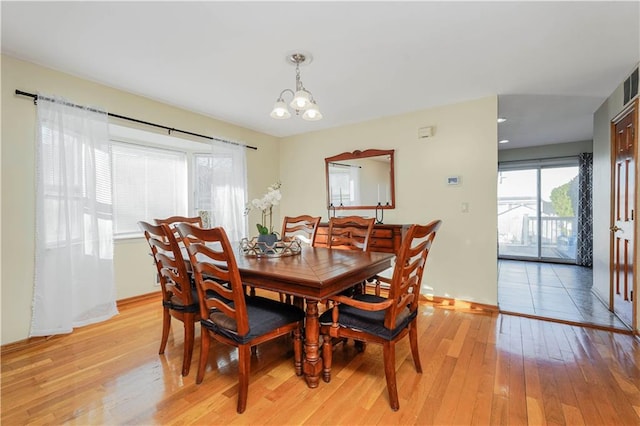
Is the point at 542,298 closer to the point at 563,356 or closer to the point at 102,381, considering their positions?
the point at 563,356

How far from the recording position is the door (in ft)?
8.58

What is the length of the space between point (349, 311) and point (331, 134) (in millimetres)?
3149

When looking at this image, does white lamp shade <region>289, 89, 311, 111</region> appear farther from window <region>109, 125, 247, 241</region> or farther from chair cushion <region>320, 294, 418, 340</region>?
window <region>109, 125, 247, 241</region>

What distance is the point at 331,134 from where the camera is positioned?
442 centimetres

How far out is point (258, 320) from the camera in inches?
Answer: 68.3

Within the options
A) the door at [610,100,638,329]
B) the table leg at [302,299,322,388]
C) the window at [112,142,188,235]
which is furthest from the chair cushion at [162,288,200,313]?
the door at [610,100,638,329]

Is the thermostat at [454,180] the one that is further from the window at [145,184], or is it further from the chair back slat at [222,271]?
the window at [145,184]

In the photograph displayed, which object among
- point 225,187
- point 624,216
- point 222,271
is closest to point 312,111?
point 222,271

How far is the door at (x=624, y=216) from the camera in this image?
262 cm

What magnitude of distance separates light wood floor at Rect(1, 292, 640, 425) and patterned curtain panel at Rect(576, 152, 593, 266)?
3.70m

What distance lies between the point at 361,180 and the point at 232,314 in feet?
9.57

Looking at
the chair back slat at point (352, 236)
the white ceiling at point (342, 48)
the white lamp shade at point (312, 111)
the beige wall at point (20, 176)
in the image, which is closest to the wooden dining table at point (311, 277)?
the chair back slat at point (352, 236)

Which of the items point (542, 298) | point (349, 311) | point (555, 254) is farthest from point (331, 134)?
point (555, 254)

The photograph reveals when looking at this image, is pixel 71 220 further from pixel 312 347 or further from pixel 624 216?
pixel 624 216
